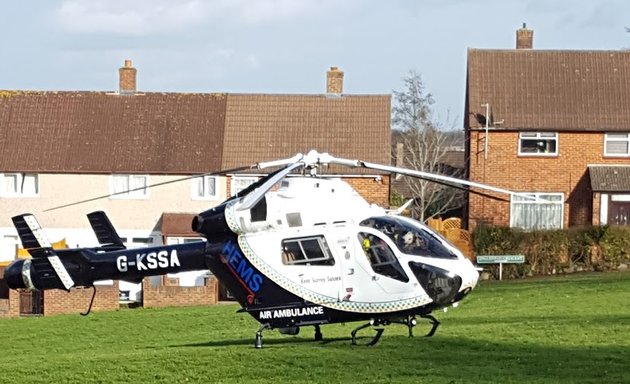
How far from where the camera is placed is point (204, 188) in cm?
5475

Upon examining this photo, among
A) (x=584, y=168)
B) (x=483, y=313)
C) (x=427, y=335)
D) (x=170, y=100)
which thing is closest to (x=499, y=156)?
(x=584, y=168)

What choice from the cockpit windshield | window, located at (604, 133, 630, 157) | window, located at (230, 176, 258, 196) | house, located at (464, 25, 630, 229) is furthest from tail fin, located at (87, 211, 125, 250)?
window, located at (604, 133, 630, 157)

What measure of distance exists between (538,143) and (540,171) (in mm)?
1215

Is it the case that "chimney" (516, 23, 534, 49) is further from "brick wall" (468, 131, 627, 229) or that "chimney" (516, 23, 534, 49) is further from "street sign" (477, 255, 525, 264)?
"street sign" (477, 255, 525, 264)

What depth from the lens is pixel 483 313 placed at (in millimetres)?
32938

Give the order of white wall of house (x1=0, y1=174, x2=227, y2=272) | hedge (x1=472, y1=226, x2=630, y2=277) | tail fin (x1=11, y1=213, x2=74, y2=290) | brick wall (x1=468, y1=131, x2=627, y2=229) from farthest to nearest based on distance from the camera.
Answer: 1. brick wall (x1=468, y1=131, x2=627, y2=229)
2. white wall of house (x1=0, y1=174, x2=227, y2=272)
3. hedge (x1=472, y1=226, x2=630, y2=277)
4. tail fin (x1=11, y1=213, x2=74, y2=290)

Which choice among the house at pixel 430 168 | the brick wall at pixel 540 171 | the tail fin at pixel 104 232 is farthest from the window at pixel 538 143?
the tail fin at pixel 104 232

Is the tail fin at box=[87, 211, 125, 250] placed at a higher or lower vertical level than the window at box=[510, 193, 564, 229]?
higher

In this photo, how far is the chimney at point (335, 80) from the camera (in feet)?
193

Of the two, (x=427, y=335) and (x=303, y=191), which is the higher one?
(x=303, y=191)

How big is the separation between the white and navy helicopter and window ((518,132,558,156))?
3289 cm

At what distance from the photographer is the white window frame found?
179 feet

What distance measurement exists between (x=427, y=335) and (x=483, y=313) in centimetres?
874

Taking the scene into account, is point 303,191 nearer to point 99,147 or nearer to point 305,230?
point 305,230
